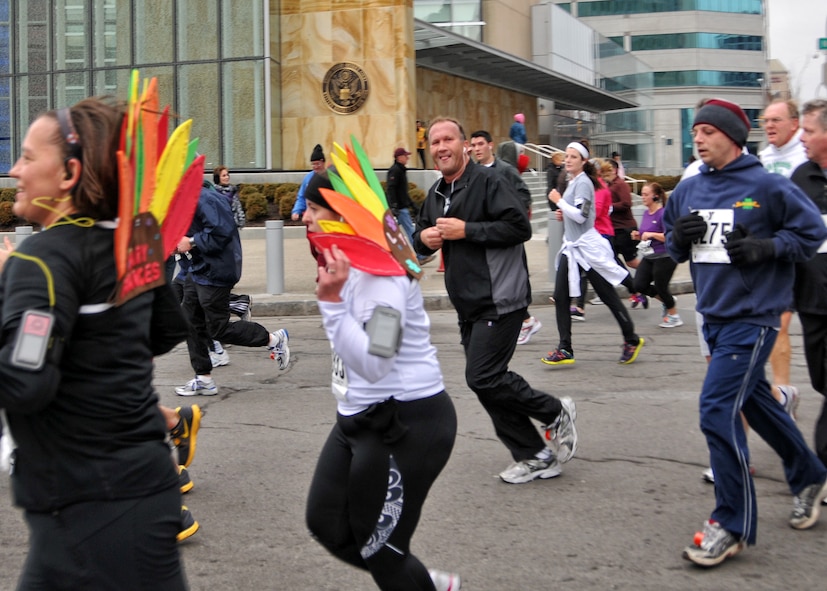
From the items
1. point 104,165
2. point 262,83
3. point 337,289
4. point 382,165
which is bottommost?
point 337,289

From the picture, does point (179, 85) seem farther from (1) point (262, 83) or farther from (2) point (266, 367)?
(2) point (266, 367)

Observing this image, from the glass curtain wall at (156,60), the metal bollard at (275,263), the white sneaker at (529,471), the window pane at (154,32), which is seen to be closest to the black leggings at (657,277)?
the metal bollard at (275,263)

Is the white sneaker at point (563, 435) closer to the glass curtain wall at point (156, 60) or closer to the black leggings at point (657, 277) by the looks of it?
the black leggings at point (657, 277)

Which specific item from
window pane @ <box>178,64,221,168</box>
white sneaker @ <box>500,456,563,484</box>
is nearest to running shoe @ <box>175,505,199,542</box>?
white sneaker @ <box>500,456,563,484</box>

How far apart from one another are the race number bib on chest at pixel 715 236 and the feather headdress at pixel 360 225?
169 centimetres

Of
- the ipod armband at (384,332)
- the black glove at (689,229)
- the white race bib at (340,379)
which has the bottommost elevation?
the white race bib at (340,379)

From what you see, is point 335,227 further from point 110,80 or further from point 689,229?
point 110,80

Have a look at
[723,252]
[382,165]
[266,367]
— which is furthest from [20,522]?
[382,165]

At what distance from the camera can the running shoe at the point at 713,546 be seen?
13.8ft

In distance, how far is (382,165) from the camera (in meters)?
27.3

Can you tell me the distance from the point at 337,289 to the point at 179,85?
88.5 feet

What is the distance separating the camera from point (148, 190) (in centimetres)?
273

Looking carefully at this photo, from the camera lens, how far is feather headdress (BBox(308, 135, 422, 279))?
10.1ft

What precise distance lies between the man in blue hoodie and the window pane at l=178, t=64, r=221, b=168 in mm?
25101
